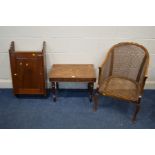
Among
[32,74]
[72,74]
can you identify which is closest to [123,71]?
[72,74]

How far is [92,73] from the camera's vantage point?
291 centimetres

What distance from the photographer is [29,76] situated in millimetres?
3002

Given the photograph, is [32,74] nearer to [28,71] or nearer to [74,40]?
[28,71]

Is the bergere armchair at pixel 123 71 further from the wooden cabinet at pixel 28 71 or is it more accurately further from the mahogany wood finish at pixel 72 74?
the wooden cabinet at pixel 28 71

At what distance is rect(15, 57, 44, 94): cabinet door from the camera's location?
2922 millimetres

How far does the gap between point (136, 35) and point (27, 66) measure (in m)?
1.58

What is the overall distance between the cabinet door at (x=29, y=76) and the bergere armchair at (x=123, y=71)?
83cm

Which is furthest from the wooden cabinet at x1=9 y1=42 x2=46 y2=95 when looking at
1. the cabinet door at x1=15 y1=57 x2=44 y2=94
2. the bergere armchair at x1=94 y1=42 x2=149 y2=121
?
the bergere armchair at x1=94 y1=42 x2=149 y2=121

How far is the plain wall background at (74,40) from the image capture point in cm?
295

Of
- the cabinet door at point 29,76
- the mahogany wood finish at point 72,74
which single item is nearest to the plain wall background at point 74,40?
the mahogany wood finish at point 72,74

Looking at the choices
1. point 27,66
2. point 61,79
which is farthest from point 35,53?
point 61,79

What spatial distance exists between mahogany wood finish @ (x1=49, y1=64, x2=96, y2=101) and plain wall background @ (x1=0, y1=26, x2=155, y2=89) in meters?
0.10

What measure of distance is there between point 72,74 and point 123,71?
0.74 m

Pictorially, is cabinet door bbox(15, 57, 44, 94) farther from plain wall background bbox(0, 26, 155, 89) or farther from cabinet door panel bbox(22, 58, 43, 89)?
plain wall background bbox(0, 26, 155, 89)
